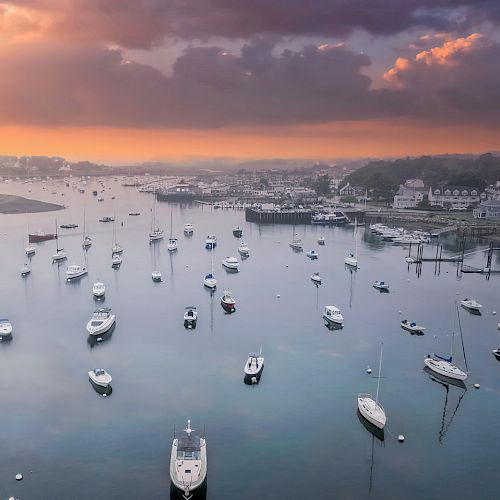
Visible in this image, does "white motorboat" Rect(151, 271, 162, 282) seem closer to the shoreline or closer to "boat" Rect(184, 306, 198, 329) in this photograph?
"boat" Rect(184, 306, 198, 329)

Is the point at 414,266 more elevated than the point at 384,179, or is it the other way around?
the point at 384,179

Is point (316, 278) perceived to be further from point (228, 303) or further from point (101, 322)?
point (101, 322)

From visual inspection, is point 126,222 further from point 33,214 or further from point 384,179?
point 384,179

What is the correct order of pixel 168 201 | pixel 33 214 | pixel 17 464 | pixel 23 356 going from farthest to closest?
pixel 168 201 < pixel 33 214 < pixel 23 356 < pixel 17 464

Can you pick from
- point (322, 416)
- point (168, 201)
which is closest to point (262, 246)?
point (322, 416)

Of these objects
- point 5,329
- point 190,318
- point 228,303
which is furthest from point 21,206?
point 190,318

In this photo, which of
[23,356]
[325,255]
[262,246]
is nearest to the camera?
[23,356]

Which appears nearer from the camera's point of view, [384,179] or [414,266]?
[414,266]

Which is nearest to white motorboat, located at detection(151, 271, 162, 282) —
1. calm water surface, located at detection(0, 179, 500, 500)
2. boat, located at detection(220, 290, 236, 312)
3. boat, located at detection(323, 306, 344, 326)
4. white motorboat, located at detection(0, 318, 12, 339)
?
calm water surface, located at detection(0, 179, 500, 500)
